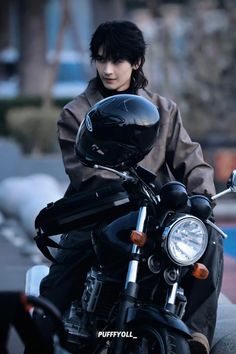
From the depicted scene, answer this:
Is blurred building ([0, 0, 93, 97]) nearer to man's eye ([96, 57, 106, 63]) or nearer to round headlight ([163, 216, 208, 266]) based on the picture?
man's eye ([96, 57, 106, 63])

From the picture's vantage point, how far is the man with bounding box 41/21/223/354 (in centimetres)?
513

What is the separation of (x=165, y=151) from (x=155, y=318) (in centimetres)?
114

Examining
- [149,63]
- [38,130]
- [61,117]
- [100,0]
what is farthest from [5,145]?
[61,117]

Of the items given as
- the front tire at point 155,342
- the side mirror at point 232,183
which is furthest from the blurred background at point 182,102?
the front tire at point 155,342

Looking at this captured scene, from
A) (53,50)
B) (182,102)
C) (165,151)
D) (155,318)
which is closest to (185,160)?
(165,151)

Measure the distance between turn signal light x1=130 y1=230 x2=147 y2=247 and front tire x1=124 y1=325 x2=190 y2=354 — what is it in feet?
1.07

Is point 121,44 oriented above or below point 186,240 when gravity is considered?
above

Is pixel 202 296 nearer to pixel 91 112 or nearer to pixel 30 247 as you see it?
pixel 91 112

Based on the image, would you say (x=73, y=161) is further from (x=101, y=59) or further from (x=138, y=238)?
(x=138, y=238)

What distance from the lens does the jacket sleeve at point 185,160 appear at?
536 centimetres

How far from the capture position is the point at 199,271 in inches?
186

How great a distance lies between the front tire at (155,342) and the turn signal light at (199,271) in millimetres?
270

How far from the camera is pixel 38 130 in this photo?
61.2 ft

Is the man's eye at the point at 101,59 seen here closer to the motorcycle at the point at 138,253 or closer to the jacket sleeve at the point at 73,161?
the jacket sleeve at the point at 73,161
